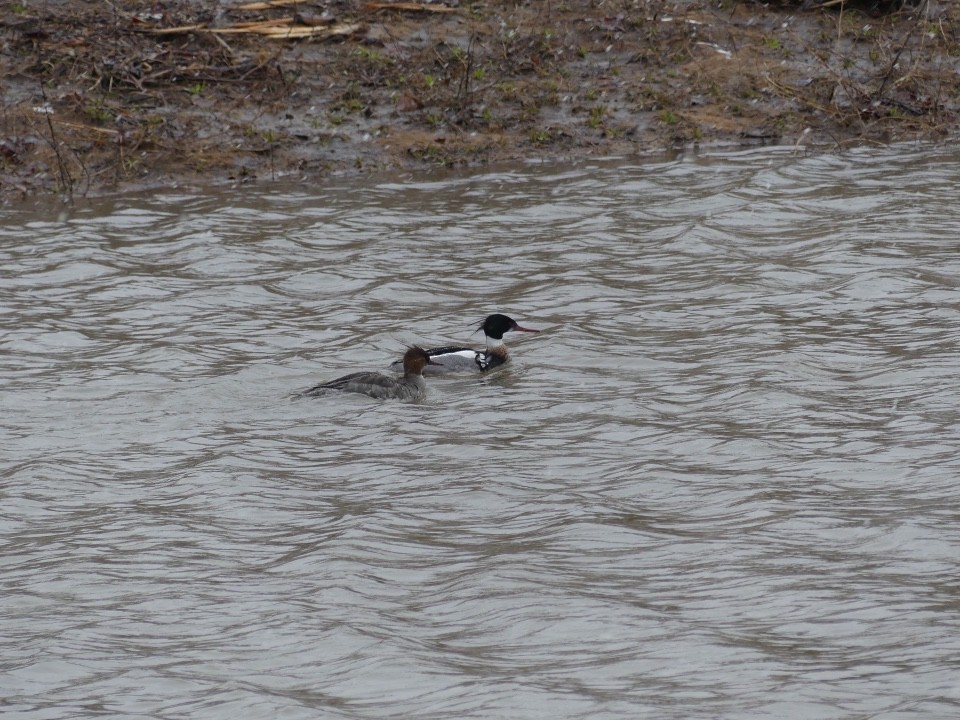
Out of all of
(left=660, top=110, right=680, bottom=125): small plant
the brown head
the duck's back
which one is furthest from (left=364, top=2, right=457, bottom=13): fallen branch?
the duck's back

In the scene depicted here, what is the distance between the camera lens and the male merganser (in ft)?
40.5

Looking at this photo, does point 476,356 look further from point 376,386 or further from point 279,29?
point 279,29

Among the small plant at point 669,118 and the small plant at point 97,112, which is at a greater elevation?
Result: the small plant at point 97,112

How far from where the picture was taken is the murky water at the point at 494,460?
683 centimetres

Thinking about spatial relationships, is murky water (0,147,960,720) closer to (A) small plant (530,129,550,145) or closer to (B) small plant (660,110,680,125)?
(A) small plant (530,129,550,145)

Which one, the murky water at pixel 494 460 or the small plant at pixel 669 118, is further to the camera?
the small plant at pixel 669 118

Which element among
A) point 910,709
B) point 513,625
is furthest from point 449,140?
point 910,709

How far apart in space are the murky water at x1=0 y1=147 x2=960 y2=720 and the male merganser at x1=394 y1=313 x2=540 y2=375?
16cm

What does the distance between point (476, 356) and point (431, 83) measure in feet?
28.5

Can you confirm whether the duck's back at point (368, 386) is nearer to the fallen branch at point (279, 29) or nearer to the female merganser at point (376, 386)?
the female merganser at point (376, 386)

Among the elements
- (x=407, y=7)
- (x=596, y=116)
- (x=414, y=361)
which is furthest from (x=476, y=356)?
(x=407, y=7)

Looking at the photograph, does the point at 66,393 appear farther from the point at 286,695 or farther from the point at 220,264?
the point at 286,695

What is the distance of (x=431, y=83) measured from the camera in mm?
20312

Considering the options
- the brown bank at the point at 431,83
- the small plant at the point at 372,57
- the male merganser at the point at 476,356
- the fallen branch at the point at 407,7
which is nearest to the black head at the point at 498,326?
the male merganser at the point at 476,356
